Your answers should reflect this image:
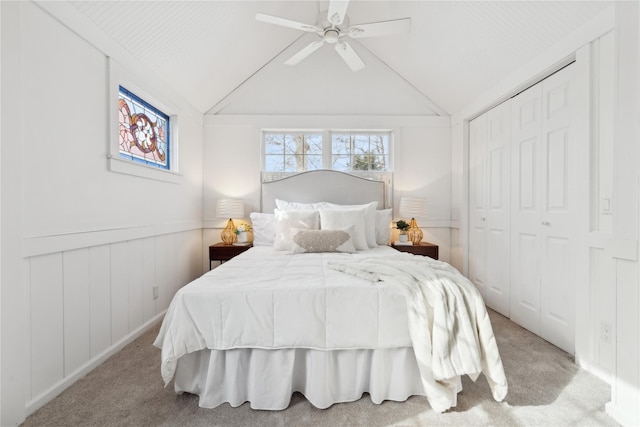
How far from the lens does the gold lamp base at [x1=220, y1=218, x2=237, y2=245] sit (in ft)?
12.4

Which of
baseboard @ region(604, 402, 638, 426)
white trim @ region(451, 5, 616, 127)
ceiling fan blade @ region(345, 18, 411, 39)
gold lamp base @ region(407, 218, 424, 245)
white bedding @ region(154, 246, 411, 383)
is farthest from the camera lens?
gold lamp base @ region(407, 218, 424, 245)

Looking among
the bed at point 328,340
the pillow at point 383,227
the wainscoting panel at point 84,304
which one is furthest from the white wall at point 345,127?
the bed at point 328,340

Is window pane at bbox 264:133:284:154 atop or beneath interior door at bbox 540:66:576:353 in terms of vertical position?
atop

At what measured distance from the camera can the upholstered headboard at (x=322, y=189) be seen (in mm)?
3930

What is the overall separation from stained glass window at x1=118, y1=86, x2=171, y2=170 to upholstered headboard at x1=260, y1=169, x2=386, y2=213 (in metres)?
1.23

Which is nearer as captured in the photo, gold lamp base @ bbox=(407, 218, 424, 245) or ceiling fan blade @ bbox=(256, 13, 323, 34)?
ceiling fan blade @ bbox=(256, 13, 323, 34)

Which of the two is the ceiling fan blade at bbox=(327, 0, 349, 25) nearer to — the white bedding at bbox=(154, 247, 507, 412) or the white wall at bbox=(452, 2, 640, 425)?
the white wall at bbox=(452, 2, 640, 425)

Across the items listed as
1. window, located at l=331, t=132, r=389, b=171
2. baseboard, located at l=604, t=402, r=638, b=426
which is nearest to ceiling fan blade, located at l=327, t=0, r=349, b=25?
window, located at l=331, t=132, r=389, b=171

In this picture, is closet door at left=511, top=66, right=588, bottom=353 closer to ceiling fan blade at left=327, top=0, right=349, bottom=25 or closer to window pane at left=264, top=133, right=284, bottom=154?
ceiling fan blade at left=327, top=0, right=349, bottom=25

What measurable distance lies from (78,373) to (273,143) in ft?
10.1

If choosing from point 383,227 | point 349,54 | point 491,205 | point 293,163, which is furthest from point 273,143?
point 491,205

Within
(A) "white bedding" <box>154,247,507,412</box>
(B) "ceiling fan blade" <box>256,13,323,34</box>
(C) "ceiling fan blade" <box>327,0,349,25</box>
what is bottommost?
(A) "white bedding" <box>154,247,507,412</box>

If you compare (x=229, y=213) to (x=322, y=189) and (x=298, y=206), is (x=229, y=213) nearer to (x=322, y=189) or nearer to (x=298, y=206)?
(x=298, y=206)

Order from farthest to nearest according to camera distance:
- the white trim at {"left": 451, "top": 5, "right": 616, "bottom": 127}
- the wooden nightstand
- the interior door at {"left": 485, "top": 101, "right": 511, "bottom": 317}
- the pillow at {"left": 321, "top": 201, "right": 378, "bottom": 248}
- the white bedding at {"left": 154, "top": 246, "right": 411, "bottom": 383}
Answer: the wooden nightstand → the pillow at {"left": 321, "top": 201, "right": 378, "bottom": 248} → the interior door at {"left": 485, "top": 101, "right": 511, "bottom": 317} → the white trim at {"left": 451, "top": 5, "right": 616, "bottom": 127} → the white bedding at {"left": 154, "top": 246, "right": 411, "bottom": 383}
